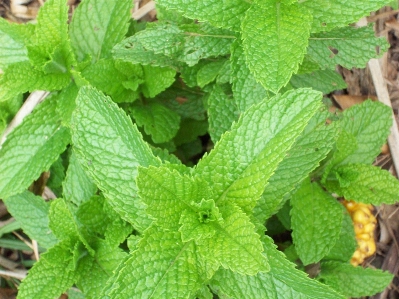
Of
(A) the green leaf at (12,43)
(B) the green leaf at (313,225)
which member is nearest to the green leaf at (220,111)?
(B) the green leaf at (313,225)

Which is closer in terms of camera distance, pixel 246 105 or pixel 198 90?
pixel 246 105

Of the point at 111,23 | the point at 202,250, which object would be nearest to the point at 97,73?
the point at 111,23

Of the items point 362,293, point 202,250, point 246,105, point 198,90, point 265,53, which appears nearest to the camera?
point 202,250

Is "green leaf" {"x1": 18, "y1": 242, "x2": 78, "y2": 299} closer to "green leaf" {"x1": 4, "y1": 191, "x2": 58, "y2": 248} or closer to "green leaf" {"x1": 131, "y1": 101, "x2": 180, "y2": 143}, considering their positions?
"green leaf" {"x1": 4, "y1": 191, "x2": 58, "y2": 248}

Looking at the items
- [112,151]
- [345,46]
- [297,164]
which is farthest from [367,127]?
[112,151]

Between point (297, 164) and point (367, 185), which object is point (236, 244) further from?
point (367, 185)

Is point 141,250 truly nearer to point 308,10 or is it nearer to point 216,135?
point 216,135

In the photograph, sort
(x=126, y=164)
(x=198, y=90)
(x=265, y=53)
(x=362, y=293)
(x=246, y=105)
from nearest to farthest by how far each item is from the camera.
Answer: (x=126, y=164) < (x=265, y=53) < (x=246, y=105) < (x=362, y=293) < (x=198, y=90)

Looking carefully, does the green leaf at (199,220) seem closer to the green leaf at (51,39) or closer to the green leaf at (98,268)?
the green leaf at (98,268)
